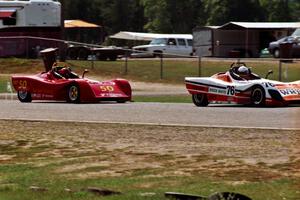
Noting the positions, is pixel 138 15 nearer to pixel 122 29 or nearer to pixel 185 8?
pixel 122 29

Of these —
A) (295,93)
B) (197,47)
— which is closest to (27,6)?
(197,47)

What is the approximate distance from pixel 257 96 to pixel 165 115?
3989 millimetres

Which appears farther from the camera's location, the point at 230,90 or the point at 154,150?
the point at 230,90

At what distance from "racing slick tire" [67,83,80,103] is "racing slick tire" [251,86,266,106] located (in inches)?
219

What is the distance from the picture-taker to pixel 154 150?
1291cm

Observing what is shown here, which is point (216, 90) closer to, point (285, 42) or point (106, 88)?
point (106, 88)

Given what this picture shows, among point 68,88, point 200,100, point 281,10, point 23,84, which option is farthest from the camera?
point 23,84

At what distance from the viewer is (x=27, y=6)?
47.0 meters

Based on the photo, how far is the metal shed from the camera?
5962 cm

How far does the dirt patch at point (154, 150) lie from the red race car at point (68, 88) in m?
8.10

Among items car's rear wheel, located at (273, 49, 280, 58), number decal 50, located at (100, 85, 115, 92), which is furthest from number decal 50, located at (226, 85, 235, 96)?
car's rear wheel, located at (273, 49, 280, 58)

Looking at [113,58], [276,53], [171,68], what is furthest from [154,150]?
[276,53]

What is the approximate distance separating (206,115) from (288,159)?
764cm

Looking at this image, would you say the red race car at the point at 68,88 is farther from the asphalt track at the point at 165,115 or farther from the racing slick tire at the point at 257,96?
the racing slick tire at the point at 257,96
